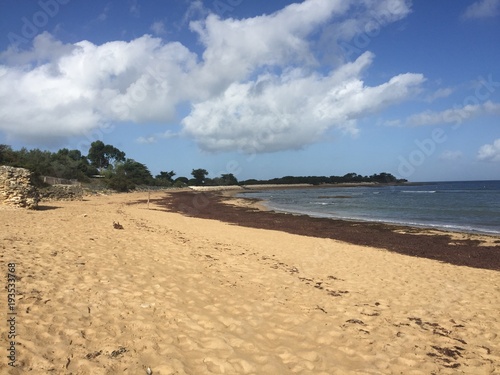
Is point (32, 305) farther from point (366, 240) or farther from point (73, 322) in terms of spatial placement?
point (366, 240)

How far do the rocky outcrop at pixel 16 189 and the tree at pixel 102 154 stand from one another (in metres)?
83.2

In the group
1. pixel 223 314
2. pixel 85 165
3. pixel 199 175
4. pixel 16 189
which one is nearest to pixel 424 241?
pixel 223 314

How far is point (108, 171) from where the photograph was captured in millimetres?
79938

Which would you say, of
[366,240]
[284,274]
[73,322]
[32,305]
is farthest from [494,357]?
[366,240]

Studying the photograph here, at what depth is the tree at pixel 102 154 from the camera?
97.3m

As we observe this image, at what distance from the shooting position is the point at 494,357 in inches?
194

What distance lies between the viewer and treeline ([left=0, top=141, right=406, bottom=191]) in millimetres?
42309

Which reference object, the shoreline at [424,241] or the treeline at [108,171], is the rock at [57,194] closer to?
the treeline at [108,171]

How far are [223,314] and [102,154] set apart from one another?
107187mm

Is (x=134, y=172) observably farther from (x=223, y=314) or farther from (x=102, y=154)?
(x=223, y=314)

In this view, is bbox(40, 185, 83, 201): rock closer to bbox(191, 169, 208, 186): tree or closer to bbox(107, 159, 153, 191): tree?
bbox(107, 159, 153, 191): tree

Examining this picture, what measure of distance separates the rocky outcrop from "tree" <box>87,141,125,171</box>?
8316cm

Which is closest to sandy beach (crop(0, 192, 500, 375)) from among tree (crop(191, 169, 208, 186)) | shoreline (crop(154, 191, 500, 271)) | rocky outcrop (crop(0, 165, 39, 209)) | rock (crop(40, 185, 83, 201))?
shoreline (crop(154, 191, 500, 271))

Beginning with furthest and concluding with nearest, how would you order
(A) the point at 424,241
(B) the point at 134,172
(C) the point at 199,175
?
1. (C) the point at 199,175
2. (B) the point at 134,172
3. (A) the point at 424,241
